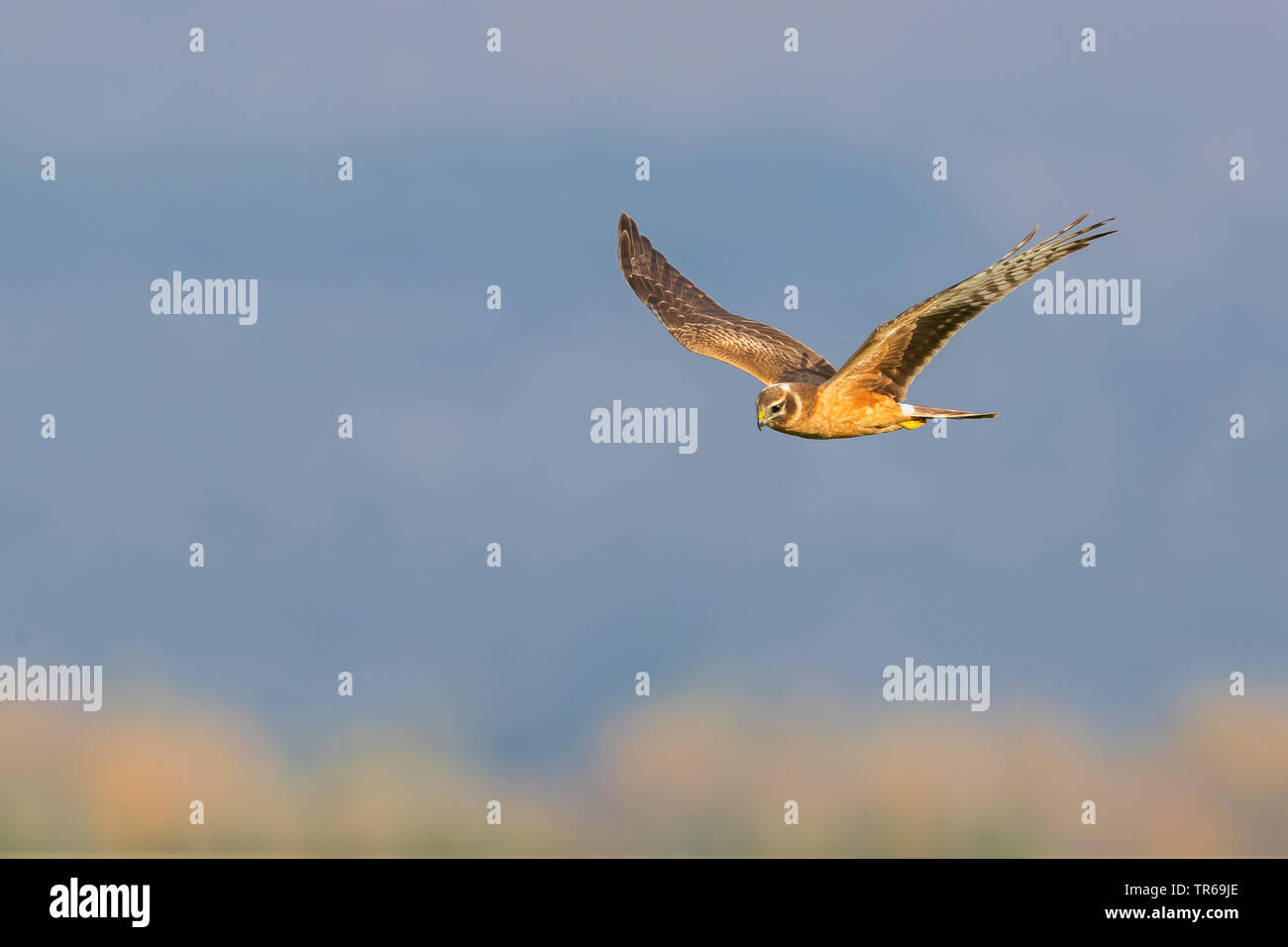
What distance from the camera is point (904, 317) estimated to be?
15555mm

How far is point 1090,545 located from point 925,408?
1095cm

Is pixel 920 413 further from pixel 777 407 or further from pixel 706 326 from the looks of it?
pixel 706 326

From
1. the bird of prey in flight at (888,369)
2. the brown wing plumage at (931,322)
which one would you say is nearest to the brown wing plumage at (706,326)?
the bird of prey in flight at (888,369)

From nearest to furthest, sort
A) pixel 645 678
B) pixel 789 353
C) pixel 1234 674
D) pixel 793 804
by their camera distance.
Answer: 1. pixel 789 353
2. pixel 793 804
3. pixel 645 678
4. pixel 1234 674

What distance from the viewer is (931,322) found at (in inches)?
667

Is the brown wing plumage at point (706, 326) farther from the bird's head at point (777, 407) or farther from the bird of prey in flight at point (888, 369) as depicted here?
the bird's head at point (777, 407)

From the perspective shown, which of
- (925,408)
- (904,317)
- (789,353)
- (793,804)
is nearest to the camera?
(904,317)

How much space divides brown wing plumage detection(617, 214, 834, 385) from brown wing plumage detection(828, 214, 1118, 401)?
2266 millimetres

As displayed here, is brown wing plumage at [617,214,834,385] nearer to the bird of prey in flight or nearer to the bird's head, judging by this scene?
the bird of prey in flight

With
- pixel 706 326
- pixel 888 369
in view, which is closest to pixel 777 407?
pixel 888 369

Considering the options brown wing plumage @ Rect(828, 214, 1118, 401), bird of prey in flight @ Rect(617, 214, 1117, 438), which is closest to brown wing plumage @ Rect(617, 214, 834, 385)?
bird of prey in flight @ Rect(617, 214, 1117, 438)
